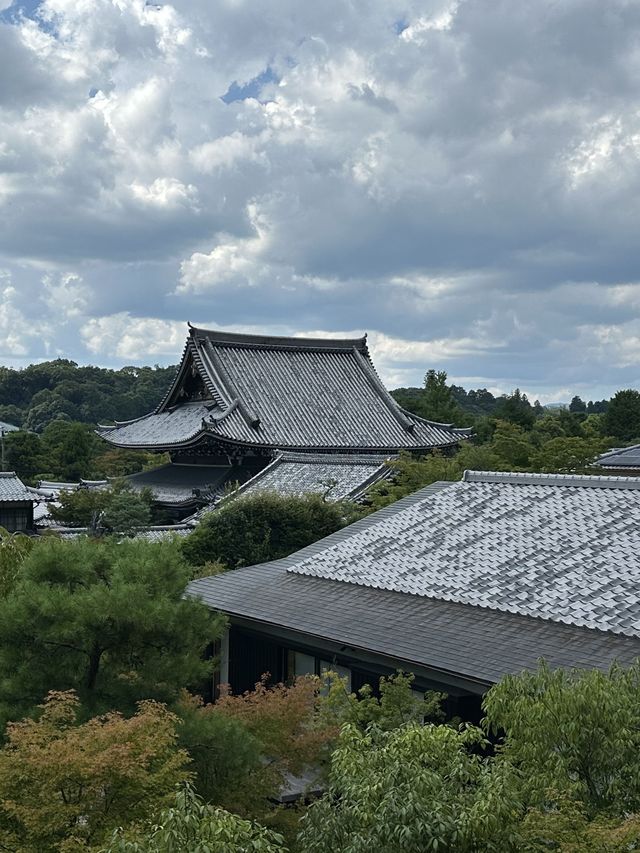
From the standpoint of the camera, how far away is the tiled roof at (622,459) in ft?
130

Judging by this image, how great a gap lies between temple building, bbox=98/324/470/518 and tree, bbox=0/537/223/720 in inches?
858

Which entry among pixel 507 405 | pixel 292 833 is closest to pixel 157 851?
pixel 292 833

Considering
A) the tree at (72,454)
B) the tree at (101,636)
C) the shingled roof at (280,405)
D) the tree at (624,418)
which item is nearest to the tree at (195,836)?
the tree at (101,636)

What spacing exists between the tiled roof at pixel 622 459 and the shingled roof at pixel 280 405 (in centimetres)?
660

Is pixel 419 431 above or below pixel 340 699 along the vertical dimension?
above

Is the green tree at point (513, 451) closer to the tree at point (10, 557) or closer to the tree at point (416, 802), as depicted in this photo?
the tree at point (10, 557)

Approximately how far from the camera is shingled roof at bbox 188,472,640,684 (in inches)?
502

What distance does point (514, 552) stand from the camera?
1631cm

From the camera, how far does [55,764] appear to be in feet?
25.7

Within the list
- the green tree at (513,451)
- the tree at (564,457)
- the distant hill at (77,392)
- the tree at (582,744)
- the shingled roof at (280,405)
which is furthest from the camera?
the distant hill at (77,392)

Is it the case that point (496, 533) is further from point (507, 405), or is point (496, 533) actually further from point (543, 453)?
point (507, 405)

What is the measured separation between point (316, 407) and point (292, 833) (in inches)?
1343

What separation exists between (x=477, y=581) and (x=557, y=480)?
4.36 meters

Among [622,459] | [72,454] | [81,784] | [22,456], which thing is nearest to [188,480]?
[622,459]
